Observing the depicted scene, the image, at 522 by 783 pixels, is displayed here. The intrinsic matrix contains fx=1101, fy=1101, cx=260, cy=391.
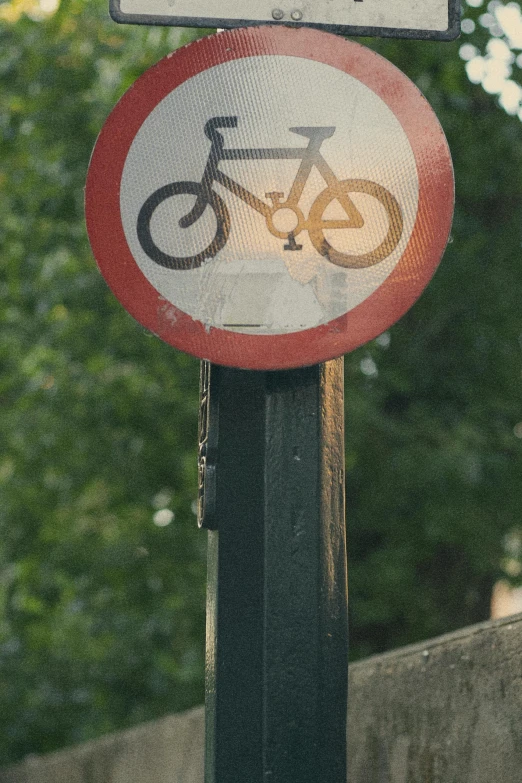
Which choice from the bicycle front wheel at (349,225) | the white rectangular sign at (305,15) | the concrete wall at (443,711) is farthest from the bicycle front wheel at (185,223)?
the concrete wall at (443,711)

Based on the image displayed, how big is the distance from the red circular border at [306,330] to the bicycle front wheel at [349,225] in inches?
1.3

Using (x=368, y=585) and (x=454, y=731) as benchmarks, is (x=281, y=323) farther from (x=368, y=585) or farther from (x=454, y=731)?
(x=368, y=585)

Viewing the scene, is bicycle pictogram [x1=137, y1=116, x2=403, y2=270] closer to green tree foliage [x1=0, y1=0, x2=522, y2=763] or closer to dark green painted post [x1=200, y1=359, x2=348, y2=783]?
dark green painted post [x1=200, y1=359, x2=348, y2=783]

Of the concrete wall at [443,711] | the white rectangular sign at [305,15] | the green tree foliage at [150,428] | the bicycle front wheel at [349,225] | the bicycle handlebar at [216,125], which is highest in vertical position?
the green tree foliage at [150,428]

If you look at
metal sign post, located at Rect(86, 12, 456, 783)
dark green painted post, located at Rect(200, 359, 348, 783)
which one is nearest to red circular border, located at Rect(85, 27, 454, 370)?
metal sign post, located at Rect(86, 12, 456, 783)

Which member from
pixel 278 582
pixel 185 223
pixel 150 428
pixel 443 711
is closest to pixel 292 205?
pixel 185 223

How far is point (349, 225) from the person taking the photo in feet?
5.71

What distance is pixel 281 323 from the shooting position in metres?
1.74

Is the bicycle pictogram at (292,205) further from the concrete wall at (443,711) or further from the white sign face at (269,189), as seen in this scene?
the concrete wall at (443,711)

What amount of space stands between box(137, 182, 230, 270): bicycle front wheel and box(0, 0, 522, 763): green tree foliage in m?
4.00

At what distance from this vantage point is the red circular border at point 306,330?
5.70ft

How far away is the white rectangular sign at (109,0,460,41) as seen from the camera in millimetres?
1923

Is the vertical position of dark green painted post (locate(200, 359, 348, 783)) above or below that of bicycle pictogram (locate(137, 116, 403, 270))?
below

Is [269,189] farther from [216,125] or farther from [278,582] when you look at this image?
[278,582]
